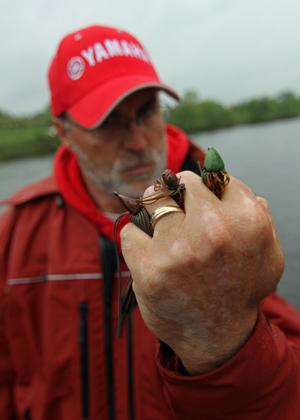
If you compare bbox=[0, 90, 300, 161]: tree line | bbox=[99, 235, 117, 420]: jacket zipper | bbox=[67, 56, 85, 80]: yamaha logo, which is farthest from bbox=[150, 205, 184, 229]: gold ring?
bbox=[0, 90, 300, 161]: tree line

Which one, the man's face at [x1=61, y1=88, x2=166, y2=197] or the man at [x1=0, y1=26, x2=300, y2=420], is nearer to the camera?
the man at [x1=0, y1=26, x2=300, y2=420]

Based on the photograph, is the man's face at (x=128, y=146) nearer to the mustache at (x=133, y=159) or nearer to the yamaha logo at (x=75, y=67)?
the mustache at (x=133, y=159)

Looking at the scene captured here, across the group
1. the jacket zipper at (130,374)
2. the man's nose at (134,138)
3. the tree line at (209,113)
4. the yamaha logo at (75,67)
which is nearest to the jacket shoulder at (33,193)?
the man's nose at (134,138)

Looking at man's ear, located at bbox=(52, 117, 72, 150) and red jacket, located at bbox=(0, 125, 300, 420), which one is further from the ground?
man's ear, located at bbox=(52, 117, 72, 150)

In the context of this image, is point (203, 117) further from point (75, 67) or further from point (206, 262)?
point (206, 262)

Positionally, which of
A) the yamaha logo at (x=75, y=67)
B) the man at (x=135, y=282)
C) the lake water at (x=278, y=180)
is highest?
the yamaha logo at (x=75, y=67)

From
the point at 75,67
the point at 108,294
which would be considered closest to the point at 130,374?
the point at 108,294

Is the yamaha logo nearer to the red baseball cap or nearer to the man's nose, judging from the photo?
the red baseball cap
